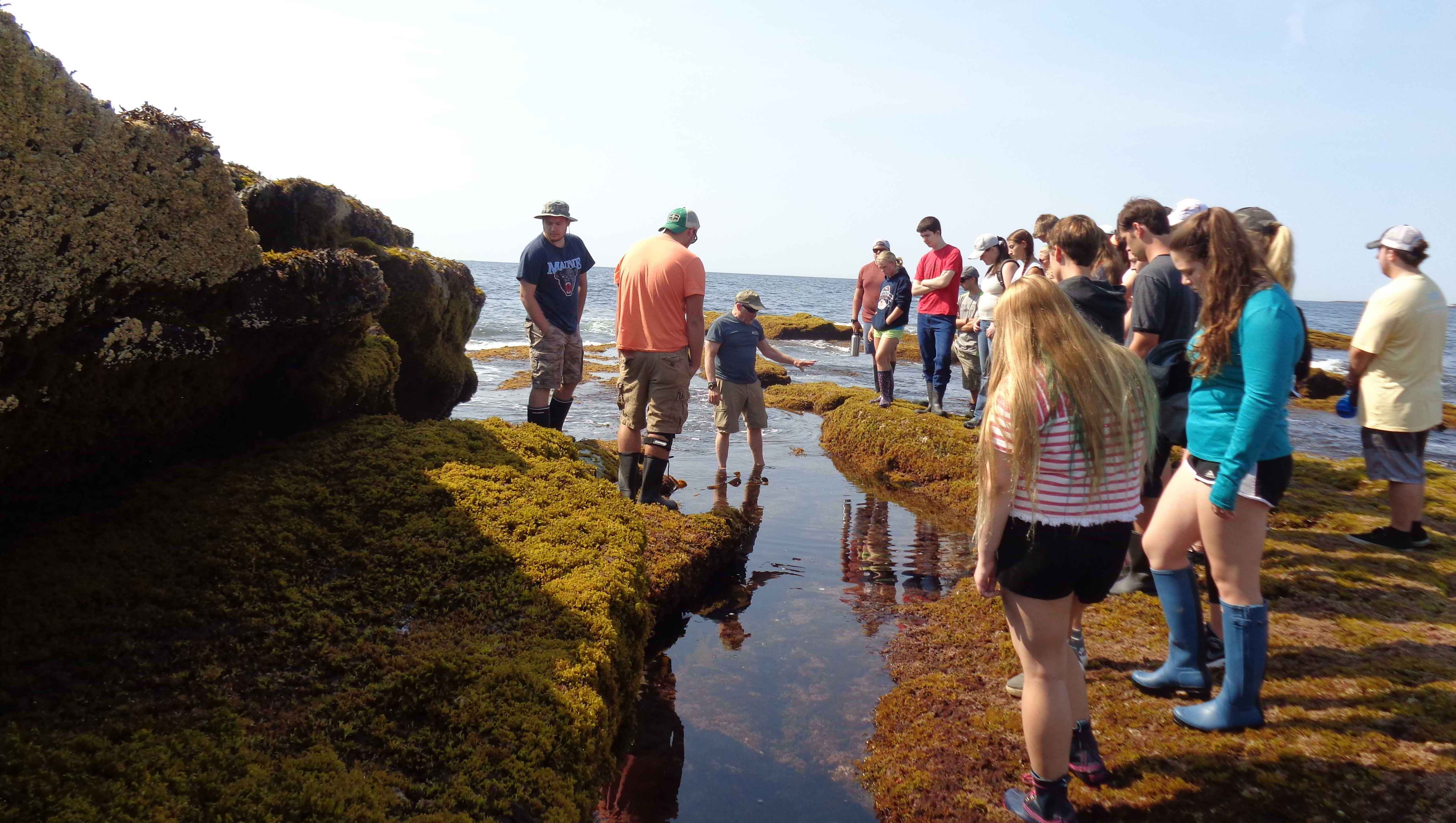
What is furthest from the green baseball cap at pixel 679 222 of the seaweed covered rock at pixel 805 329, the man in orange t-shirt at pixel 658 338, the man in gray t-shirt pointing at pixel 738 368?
the seaweed covered rock at pixel 805 329

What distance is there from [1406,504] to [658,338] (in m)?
5.11

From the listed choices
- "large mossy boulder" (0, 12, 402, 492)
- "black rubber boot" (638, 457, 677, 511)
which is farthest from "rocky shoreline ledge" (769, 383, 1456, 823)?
"large mossy boulder" (0, 12, 402, 492)

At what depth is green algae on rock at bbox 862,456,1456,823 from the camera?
3.23 meters

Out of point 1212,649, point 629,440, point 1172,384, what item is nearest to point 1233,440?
point 1172,384

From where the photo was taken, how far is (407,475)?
4.63 m

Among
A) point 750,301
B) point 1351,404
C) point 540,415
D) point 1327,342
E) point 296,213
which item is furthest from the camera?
point 1327,342

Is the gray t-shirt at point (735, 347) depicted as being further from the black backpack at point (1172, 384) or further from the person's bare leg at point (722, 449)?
the black backpack at point (1172, 384)

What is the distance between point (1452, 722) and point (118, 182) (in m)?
5.59

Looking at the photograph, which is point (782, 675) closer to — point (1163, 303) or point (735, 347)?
point (1163, 303)

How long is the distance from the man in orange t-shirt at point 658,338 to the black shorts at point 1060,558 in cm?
360

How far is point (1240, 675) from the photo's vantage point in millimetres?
3562

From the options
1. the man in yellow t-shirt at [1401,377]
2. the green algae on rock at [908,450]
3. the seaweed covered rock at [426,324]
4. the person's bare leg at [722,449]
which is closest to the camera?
the man in yellow t-shirt at [1401,377]

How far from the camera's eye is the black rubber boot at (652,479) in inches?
257

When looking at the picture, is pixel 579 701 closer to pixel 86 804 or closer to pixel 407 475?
pixel 86 804
